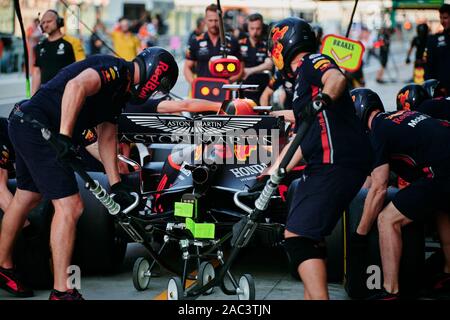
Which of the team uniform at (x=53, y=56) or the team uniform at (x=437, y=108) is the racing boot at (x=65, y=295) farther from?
the team uniform at (x=53, y=56)

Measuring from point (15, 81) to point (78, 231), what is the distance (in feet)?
39.8

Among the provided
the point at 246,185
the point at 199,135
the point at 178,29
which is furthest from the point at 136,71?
the point at 178,29

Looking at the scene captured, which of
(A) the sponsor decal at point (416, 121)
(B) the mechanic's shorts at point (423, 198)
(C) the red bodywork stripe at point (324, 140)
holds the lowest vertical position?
(B) the mechanic's shorts at point (423, 198)

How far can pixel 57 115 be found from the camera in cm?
658

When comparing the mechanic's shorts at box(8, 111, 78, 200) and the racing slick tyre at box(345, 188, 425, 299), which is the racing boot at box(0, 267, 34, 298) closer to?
the mechanic's shorts at box(8, 111, 78, 200)

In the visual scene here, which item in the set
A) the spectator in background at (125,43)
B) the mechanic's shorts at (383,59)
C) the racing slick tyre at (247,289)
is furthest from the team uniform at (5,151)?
the mechanic's shorts at (383,59)

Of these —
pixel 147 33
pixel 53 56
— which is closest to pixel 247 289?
pixel 53 56

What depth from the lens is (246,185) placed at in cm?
742

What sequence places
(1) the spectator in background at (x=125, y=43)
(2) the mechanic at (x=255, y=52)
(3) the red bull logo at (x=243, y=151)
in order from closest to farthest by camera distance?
(3) the red bull logo at (x=243, y=151), (2) the mechanic at (x=255, y=52), (1) the spectator in background at (x=125, y=43)

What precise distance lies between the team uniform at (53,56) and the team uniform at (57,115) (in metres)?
6.08

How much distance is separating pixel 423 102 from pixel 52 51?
20.0 feet

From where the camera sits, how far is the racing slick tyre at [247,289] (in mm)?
6309
